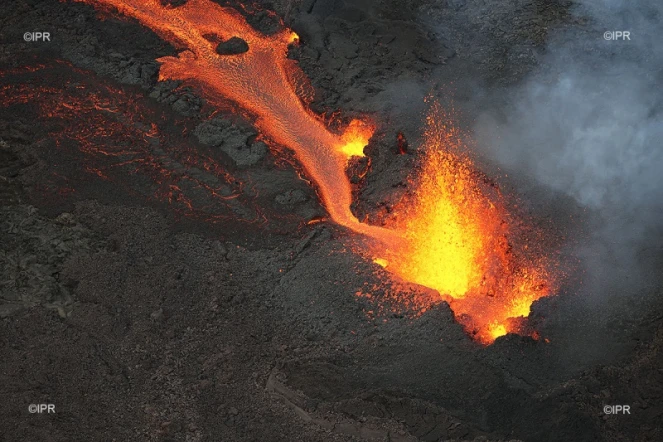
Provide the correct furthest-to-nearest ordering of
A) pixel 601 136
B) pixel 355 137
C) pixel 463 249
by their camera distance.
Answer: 1. pixel 355 137
2. pixel 601 136
3. pixel 463 249

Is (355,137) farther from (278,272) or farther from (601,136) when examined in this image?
(601,136)

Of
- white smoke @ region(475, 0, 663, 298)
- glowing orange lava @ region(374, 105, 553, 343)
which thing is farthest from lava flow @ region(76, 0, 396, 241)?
white smoke @ region(475, 0, 663, 298)

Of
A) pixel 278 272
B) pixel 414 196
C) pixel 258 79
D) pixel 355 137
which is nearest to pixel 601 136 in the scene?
pixel 414 196

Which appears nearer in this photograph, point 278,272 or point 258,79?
point 278,272

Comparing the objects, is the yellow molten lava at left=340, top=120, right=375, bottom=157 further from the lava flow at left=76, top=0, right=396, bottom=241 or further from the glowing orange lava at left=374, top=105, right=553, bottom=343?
the glowing orange lava at left=374, top=105, right=553, bottom=343

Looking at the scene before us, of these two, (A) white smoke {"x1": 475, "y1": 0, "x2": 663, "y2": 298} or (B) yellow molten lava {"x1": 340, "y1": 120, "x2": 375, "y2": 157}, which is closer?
(A) white smoke {"x1": 475, "y1": 0, "x2": 663, "y2": 298}

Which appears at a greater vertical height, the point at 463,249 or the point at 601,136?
the point at 601,136
